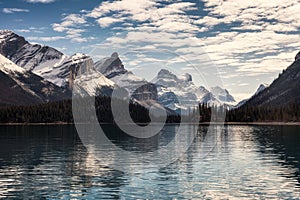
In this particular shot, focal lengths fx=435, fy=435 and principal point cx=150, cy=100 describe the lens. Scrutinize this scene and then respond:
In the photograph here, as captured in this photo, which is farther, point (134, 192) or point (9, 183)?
point (9, 183)

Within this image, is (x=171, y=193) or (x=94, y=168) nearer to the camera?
(x=171, y=193)

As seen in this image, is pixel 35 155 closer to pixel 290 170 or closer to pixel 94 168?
pixel 94 168

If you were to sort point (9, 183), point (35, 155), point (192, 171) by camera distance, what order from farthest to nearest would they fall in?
1. point (35, 155)
2. point (192, 171)
3. point (9, 183)

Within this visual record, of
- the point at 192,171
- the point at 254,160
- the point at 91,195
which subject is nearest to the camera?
the point at 91,195

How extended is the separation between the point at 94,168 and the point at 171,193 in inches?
1155

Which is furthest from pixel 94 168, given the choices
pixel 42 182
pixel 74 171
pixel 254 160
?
pixel 254 160

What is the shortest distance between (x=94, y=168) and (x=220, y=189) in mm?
31668

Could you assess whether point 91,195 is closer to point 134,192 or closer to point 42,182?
point 134,192

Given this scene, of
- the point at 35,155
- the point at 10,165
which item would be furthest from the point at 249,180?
the point at 35,155

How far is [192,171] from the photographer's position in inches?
3228

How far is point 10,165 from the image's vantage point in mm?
92062

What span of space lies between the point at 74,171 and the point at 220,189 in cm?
3146

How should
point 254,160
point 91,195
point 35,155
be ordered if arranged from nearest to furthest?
point 91,195, point 254,160, point 35,155

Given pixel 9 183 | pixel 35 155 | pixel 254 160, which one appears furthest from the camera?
pixel 35 155
